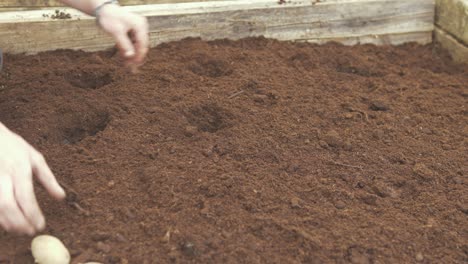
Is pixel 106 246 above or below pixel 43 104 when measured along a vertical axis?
below

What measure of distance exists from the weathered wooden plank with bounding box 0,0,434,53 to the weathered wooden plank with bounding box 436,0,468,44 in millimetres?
58

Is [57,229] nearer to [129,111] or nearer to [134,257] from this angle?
[134,257]

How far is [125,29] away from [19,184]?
2.72ft

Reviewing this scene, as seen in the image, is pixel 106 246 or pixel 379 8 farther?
pixel 379 8

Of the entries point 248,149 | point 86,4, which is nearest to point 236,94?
point 248,149

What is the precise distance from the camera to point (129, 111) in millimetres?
2303

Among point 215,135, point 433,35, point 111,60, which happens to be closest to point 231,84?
point 215,135

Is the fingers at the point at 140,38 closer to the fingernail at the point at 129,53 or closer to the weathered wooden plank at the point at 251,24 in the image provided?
the fingernail at the point at 129,53

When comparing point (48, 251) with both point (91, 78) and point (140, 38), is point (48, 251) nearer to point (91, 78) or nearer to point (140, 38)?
point (140, 38)

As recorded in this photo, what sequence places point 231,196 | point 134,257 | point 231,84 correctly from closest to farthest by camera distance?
point 134,257 → point 231,196 → point 231,84

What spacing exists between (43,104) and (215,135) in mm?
812

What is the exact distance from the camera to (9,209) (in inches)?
51.1

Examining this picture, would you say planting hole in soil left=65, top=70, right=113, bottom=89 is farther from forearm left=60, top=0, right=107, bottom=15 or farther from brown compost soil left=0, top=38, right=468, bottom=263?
forearm left=60, top=0, right=107, bottom=15

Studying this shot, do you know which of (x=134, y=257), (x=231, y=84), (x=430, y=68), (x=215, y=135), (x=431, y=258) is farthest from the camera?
(x=430, y=68)
